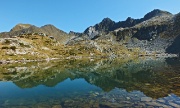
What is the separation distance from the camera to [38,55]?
174375 mm

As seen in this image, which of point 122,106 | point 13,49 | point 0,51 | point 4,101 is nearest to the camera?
point 122,106

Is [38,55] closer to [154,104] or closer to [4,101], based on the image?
[4,101]

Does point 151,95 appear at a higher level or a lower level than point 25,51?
lower

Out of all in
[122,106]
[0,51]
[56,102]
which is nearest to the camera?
[122,106]

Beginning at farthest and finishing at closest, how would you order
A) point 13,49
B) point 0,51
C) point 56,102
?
point 13,49, point 0,51, point 56,102

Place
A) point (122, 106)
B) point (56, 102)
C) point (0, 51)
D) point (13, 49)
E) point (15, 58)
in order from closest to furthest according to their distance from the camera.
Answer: point (122, 106)
point (56, 102)
point (15, 58)
point (0, 51)
point (13, 49)

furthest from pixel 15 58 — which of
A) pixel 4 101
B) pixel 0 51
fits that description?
pixel 4 101

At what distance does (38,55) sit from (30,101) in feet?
470

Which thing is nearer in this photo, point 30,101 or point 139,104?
point 139,104

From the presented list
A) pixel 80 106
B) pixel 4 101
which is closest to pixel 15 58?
pixel 4 101

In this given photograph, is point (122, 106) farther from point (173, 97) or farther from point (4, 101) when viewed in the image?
point (4, 101)

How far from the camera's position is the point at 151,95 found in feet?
117

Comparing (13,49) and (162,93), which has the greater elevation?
(13,49)

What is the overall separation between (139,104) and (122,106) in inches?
105
